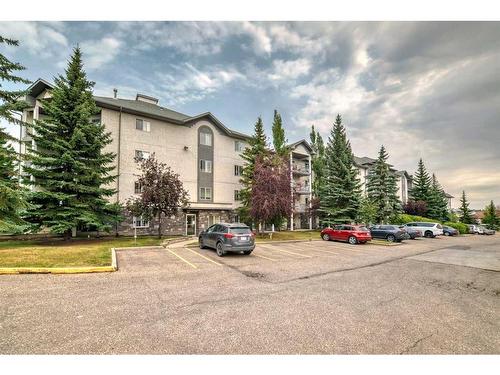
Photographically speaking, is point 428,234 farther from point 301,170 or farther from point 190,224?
point 190,224

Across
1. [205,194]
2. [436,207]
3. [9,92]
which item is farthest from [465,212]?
[9,92]

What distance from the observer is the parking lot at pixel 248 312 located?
13.1 ft

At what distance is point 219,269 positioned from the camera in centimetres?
965

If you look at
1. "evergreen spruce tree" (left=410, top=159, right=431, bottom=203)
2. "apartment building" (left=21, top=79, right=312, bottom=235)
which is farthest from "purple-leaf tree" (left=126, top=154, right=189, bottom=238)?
"evergreen spruce tree" (left=410, top=159, right=431, bottom=203)

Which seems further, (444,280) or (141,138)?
(141,138)

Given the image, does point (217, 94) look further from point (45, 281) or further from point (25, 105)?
point (45, 281)

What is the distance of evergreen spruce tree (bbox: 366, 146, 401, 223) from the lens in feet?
120

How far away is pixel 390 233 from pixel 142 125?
26883mm

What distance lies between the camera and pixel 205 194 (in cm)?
2889

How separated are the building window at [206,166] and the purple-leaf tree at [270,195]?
8.05 meters

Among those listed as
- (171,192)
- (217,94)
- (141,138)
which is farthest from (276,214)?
(141,138)

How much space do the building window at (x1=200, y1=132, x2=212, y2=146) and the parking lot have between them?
846 inches

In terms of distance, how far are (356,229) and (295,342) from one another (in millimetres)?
18343

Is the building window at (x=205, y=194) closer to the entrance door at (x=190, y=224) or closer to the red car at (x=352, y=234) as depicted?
the entrance door at (x=190, y=224)
